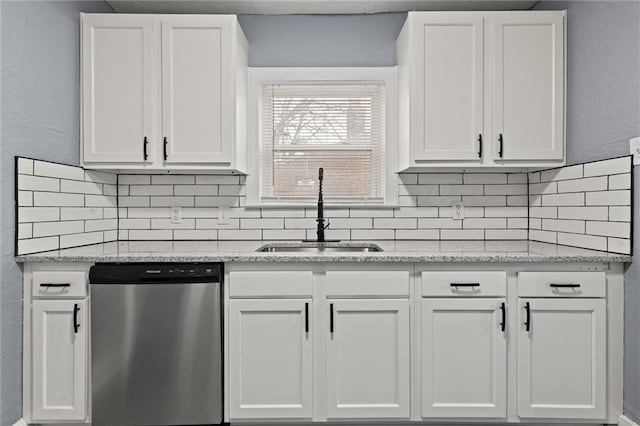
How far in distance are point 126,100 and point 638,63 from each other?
257cm

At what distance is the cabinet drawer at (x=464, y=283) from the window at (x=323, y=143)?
2.90 feet

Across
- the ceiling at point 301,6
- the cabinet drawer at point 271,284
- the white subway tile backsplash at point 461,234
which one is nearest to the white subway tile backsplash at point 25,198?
the cabinet drawer at point 271,284

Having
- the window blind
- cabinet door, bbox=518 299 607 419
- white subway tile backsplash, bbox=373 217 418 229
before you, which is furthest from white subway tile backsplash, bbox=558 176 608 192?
the window blind

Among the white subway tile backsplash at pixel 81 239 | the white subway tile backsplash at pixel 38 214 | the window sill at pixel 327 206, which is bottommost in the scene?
the white subway tile backsplash at pixel 81 239

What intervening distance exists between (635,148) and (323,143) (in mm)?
1692

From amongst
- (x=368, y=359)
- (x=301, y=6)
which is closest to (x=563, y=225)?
(x=368, y=359)

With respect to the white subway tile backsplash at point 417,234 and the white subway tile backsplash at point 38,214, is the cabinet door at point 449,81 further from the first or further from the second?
the white subway tile backsplash at point 38,214

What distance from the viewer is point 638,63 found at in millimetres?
1974

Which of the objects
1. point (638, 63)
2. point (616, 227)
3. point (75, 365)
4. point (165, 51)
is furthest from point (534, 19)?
point (75, 365)

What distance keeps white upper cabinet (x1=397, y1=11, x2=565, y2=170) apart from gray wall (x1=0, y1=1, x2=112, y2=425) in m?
1.90

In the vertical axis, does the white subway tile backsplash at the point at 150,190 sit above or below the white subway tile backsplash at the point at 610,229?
above

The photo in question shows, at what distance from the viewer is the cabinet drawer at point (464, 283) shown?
2.10 metres

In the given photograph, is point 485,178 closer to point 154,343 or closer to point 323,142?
point 323,142

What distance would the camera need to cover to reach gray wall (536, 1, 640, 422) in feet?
6.61
